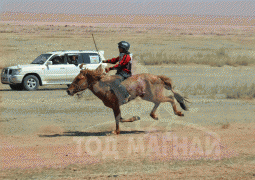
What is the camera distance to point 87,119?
1437 cm

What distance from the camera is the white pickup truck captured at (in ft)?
73.3

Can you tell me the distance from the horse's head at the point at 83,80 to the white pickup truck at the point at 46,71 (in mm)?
11170

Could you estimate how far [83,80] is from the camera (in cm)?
1062

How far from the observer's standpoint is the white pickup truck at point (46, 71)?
2233cm

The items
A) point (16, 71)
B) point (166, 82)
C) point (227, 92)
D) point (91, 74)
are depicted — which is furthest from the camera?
point (16, 71)

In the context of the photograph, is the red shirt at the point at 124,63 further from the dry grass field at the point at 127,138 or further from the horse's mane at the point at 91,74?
the dry grass field at the point at 127,138

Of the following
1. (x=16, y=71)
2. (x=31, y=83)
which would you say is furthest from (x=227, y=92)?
(x=16, y=71)

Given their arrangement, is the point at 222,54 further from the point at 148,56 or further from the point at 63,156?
the point at 63,156

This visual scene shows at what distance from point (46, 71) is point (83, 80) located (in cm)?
1238

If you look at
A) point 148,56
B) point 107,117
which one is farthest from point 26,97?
point 148,56

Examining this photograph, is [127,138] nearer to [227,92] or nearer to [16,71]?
[227,92]

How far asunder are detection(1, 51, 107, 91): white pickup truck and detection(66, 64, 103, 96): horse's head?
11.2m

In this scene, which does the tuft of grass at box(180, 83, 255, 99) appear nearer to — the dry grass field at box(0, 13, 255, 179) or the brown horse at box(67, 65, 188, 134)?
the dry grass field at box(0, 13, 255, 179)

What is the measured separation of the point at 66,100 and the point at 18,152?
9368 millimetres
